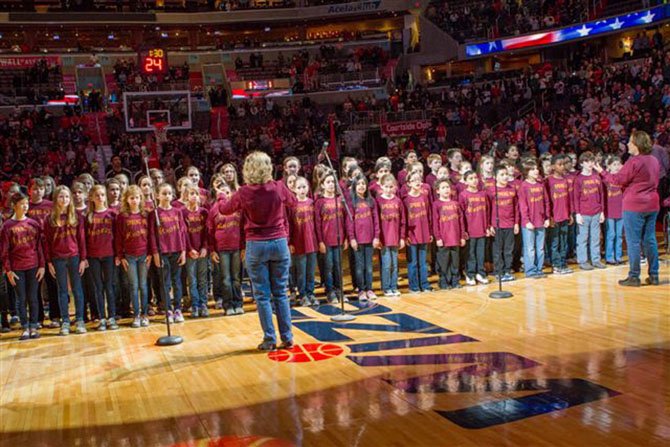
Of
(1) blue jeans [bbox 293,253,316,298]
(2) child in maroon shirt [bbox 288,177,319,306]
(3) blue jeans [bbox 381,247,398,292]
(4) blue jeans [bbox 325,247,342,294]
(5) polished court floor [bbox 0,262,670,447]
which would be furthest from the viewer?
(3) blue jeans [bbox 381,247,398,292]

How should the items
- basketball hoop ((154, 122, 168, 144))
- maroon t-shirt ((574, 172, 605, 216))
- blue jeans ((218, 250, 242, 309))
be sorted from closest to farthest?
blue jeans ((218, 250, 242, 309))
maroon t-shirt ((574, 172, 605, 216))
basketball hoop ((154, 122, 168, 144))

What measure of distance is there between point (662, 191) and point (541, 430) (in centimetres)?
1238

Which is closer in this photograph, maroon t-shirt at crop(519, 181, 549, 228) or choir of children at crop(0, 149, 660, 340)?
choir of children at crop(0, 149, 660, 340)

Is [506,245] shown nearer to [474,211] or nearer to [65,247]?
[474,211]

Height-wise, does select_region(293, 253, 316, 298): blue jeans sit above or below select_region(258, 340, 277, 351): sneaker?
above

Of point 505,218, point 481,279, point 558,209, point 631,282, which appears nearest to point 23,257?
point 481,279

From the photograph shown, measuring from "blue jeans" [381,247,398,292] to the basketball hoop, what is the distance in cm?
1413

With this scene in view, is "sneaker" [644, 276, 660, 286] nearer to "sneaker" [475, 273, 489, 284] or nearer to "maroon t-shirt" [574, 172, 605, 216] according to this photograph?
"maroon t-shirt" [574, 172, 605, 216]

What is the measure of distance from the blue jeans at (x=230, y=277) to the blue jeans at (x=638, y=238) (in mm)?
4757

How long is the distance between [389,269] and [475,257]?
1304 millimetres

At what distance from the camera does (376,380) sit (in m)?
5.71

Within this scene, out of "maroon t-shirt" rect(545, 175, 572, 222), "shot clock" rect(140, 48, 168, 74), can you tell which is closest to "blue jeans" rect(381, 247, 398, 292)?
"maroon t-shirt" rect(545, 175, 572, 222)

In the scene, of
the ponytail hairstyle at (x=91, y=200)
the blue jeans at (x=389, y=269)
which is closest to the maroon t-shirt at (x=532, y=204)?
the blue jeans at (x=389, y=269)

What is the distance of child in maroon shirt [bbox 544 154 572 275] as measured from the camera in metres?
10.4
